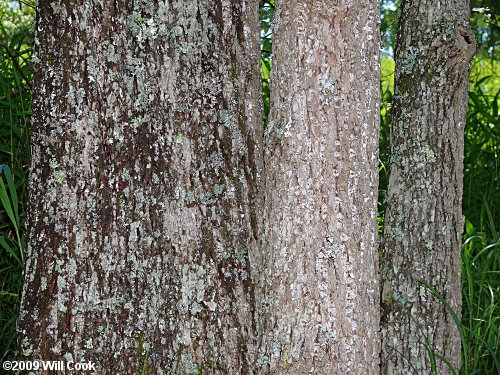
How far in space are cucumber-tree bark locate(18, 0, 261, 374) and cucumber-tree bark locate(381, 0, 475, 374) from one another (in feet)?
2.43

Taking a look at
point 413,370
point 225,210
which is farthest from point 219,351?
point 413,370

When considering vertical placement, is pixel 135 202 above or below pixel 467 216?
above

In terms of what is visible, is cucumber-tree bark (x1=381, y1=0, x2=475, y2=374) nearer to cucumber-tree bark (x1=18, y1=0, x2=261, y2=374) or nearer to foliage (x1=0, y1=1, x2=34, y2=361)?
cucumber-tree bark (x1=18, y1=0, x2=261, y2=374)

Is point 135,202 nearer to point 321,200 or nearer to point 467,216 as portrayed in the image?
point 321,200

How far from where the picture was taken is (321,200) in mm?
1740

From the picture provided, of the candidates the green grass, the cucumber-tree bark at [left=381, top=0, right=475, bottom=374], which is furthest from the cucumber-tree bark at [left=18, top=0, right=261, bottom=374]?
the cucumber-tree bark at [left=381, top=0, right=475, bottom=374]

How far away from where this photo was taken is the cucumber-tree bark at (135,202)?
1774 millimetres

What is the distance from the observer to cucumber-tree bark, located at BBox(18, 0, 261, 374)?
1774mm

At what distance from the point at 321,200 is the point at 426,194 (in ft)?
2.46

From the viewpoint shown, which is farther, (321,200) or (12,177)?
(12,177)

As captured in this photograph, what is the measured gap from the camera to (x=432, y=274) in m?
2.30

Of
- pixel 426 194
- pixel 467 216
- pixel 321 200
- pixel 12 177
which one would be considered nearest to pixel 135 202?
pixel 321 200

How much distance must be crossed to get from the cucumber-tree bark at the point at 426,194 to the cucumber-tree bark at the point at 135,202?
0.74m

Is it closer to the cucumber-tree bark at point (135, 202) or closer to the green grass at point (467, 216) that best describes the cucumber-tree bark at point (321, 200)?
the cucumber-tree bark at point (135, 202)
